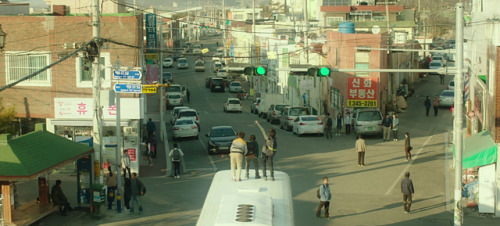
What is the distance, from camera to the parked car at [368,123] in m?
41.8

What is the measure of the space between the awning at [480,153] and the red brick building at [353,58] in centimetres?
2291

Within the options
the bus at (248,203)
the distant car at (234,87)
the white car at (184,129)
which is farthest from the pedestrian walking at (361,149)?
the distant car at (234,87)

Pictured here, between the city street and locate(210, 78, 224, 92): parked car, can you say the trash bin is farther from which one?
locate(210, 78, 224, 92): parked car

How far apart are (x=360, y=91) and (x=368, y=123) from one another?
637 cm

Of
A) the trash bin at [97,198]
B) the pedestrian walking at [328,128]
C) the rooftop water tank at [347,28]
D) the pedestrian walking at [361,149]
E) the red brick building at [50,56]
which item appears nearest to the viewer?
the trash bin at [97,198]

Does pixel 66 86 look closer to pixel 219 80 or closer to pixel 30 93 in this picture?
pixel 30 93

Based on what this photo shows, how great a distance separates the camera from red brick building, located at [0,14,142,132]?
30422mm

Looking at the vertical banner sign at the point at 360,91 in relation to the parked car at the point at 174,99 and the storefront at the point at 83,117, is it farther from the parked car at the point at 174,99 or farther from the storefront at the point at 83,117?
the parked car at the point at 174,99

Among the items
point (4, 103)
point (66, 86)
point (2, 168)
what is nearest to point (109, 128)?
point (66, 86)

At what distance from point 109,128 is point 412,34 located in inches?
2142

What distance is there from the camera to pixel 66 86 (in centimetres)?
3084

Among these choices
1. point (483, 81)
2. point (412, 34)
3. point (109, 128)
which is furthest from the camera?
point (412, 34)

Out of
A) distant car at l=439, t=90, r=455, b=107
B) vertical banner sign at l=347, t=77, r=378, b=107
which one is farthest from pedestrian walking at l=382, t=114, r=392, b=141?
distant car at l=439, t=90, r=455, b=107

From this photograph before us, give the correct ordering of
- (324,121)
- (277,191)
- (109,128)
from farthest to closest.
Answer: (324,121), (109,128), (277,191)
